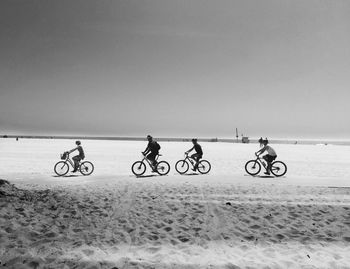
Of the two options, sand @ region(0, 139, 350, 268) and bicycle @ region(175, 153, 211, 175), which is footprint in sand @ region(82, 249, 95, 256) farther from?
bicycle @ region(175, 153, 211, 175)

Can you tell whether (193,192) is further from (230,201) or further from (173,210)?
(173,210)

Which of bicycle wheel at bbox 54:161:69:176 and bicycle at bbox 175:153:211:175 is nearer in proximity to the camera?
bicycle wheel at bbox 54:161:69:176

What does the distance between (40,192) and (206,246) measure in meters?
6.78

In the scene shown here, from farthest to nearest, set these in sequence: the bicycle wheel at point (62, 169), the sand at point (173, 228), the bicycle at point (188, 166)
A: the bicycle at point (188, 166), the bicycle wheel at point (62, 169), the sand at point (173, 228)

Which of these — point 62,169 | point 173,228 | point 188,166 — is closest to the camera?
point 173,228

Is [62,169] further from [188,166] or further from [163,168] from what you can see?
[188,166]

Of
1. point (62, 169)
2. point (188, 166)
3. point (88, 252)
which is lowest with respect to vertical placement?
point (88, 252)

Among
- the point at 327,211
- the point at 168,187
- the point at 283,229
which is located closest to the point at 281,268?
the point at 283,229

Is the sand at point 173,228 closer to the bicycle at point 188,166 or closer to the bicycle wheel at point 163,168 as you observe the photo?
the bicycle wheel at point 163,168

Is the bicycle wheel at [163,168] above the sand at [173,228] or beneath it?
above

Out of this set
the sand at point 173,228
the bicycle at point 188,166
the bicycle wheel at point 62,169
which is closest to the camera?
the sand at point 173,228

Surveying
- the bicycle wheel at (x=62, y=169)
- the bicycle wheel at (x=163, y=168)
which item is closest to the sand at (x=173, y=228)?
the bicycle wheel at (x=163, y=168)

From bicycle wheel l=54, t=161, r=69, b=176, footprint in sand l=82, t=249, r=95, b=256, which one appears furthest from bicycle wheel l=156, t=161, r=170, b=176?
footprint in sand l=82, t=249, r=95, b=256

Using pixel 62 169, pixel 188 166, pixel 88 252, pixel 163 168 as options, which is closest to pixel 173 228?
pixel 88 252
